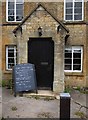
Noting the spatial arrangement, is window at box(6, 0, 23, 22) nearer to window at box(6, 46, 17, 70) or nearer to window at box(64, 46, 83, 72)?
window at box(6, 46, 17, 70)

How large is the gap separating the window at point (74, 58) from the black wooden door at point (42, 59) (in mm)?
1538

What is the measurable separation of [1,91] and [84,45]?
207 inches

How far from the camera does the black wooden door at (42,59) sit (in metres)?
15.3

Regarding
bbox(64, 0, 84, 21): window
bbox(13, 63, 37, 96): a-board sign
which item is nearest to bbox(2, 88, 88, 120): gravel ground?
bbox(13, 63, 37, 96): a-board sign

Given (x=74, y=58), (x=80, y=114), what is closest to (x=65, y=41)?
(x=74, y=58)


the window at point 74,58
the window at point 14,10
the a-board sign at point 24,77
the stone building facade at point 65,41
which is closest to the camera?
the a-board sign at point 24,77

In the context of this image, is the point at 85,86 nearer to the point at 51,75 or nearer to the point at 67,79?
the point at 67,79

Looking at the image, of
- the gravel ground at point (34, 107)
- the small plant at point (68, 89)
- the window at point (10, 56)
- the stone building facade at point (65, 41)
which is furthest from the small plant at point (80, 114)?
the window at point (10, 56)

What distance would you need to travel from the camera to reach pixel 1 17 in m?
16.8

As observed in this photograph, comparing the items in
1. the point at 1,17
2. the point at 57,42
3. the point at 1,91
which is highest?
the point at 1,17

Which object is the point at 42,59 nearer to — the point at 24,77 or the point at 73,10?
the point at 24,77

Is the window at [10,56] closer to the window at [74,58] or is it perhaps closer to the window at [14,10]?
the window at [14,10]

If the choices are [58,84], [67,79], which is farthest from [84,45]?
[58,84]

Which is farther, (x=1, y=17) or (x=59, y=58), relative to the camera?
(x=1, y=17)
